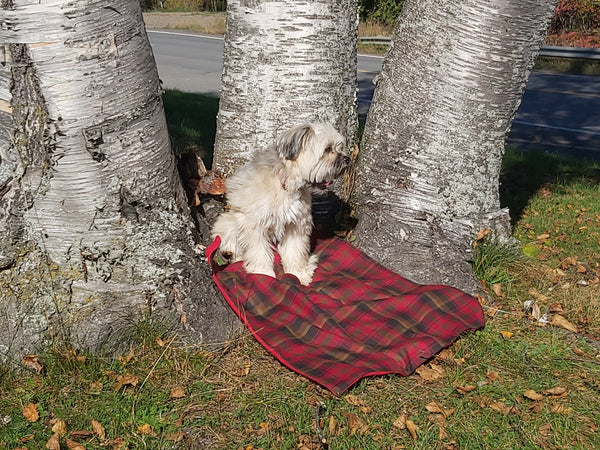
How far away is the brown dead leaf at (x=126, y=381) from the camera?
371cm

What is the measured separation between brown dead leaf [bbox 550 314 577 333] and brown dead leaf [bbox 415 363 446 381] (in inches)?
45.7

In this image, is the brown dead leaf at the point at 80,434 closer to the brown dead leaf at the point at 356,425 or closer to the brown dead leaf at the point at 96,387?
the brown dead leaf at the point at 96,387

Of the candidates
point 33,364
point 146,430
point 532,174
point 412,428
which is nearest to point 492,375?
point 412,428

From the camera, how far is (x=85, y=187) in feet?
12.0

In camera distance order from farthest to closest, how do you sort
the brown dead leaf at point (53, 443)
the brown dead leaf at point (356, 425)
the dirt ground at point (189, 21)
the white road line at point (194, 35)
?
the dirt ground at point (189, 21) → the white road line at point (194, 35) → the brown dead leaf at point (356, 425) → the brown dead leaf at point (53, 443)

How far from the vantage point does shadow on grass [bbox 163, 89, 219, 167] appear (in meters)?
8.09

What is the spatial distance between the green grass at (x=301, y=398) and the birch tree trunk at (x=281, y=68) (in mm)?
1885

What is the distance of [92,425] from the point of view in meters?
3.47

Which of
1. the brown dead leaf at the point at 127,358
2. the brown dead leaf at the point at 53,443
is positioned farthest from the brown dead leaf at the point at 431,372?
the brown dead leaf at the point at 53,443

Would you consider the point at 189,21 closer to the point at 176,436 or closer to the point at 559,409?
the point at 176,436

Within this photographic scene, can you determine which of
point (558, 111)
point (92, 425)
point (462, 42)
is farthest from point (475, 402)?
point (558, 111)

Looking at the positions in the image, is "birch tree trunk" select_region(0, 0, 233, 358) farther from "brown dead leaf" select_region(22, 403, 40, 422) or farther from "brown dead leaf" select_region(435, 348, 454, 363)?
"brown dead leaf" select_region(435, 348, 454, 363)

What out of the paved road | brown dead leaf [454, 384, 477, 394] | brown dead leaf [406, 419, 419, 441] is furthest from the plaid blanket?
the paved road

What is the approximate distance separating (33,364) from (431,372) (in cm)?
251
